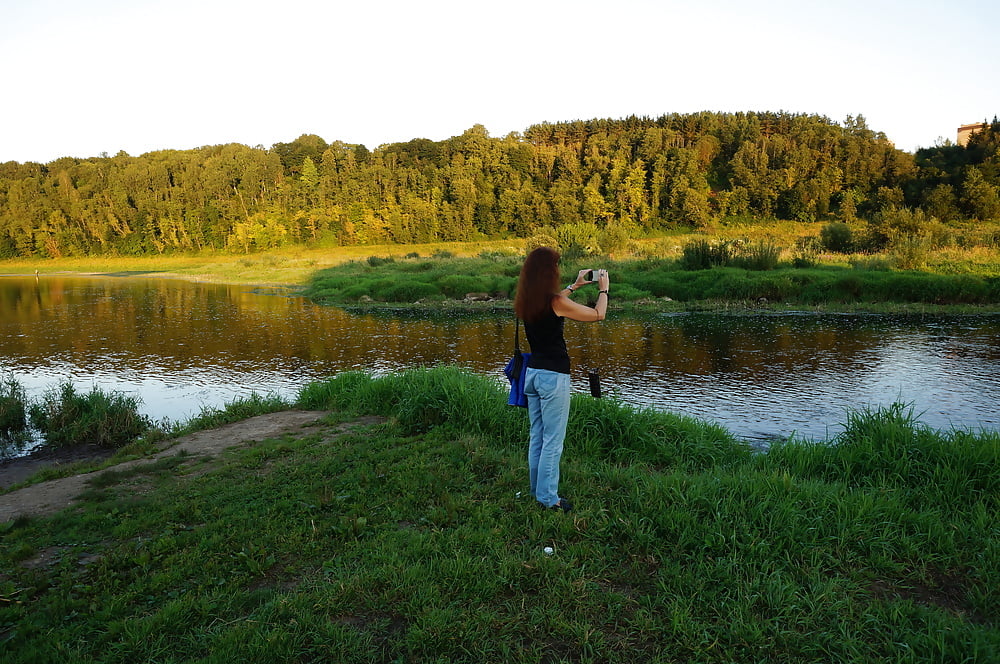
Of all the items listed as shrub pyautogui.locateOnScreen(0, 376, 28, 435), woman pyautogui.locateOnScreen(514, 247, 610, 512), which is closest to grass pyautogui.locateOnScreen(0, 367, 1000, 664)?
woman pyautogui.locateOnScreen(514, 247, 610, 512)

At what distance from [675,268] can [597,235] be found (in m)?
11.2

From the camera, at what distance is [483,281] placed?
2798cm

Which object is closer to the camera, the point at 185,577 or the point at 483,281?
the point at 185,577

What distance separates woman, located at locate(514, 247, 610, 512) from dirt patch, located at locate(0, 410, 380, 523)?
3787 millimetres

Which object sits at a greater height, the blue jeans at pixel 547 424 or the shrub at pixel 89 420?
the blue jeans at pixel 547 424

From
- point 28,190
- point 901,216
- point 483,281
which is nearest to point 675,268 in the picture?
point 483,281

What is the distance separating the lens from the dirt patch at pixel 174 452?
221 inches

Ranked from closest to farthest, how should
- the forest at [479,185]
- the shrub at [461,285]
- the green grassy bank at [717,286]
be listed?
the green grassy bank at [717,286] → the shrub at [461,285] → the forest at [479,185]

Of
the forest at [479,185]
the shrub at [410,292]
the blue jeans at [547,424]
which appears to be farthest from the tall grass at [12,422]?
the forest at [479,185]

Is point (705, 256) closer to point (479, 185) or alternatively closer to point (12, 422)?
point (12, 422)

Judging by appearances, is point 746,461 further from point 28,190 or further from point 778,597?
point 28,190

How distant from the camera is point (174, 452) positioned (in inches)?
290

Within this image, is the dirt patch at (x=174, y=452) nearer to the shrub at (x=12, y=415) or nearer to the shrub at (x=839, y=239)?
the shrub at (x=12, y=415)

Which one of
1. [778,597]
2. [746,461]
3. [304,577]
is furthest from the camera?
[746,461]
